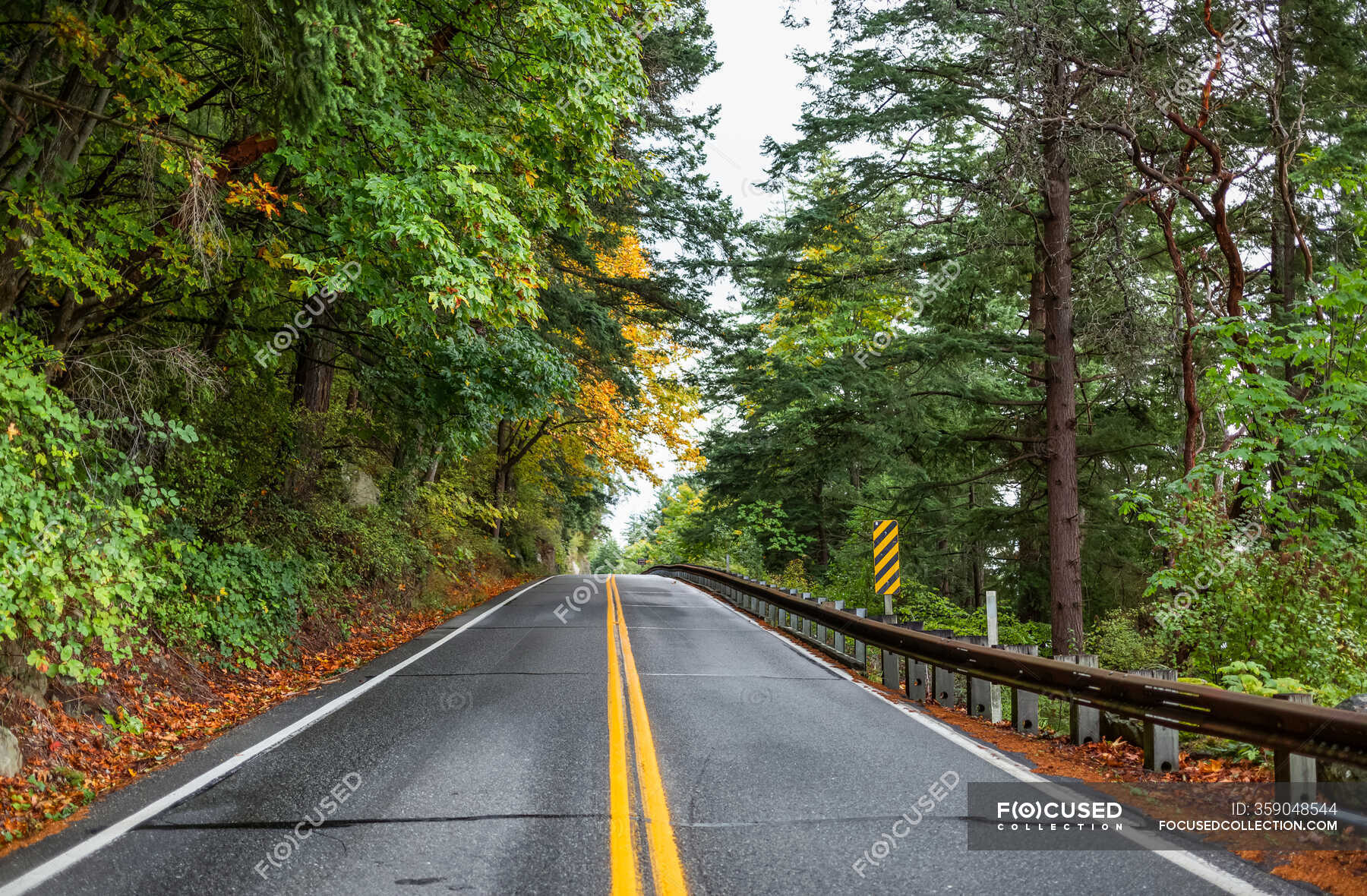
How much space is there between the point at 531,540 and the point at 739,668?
1054 inches

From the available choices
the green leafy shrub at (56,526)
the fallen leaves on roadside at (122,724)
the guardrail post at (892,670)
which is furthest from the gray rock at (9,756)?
the guardrail post at (892,670)

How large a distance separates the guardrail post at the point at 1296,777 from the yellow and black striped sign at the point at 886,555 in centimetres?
839

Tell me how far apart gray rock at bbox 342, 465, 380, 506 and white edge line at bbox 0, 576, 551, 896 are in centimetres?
735

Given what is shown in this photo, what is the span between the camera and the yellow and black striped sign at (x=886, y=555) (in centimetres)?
1289

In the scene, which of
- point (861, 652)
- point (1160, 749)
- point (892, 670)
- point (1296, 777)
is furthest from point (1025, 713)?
point (861, 652)

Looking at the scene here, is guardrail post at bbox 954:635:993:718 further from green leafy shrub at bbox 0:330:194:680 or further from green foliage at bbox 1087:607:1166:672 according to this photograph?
green leafy shrub at bbox 0:330:194:680

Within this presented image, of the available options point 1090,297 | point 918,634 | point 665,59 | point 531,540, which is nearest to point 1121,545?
point 1090,297

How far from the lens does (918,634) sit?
8.90 meters

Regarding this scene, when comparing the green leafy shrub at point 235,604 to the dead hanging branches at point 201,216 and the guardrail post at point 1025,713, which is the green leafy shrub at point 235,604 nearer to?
the dead hanging branches at point 201,216

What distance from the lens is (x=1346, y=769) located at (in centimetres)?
407

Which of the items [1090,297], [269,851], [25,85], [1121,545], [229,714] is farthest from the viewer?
[1121,545]

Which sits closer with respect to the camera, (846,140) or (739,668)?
(739,668)

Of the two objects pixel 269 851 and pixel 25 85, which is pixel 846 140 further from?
pixel 269 851

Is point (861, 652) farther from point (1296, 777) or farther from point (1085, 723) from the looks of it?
point (1296, 777)
